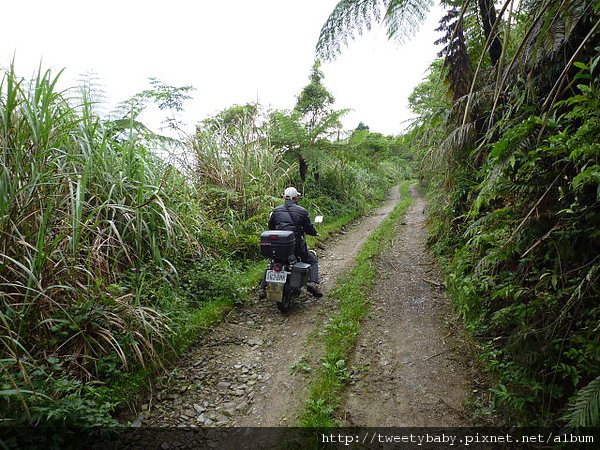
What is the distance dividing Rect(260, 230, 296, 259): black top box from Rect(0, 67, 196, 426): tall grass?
1.35 metres

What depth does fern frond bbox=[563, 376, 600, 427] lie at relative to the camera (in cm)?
157

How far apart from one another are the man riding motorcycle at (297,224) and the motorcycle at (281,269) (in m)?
0.32

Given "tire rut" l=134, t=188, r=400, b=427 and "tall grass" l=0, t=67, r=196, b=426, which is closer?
"tall grass" l=0, t=67, r=196, b=426

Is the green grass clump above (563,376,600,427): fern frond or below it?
below

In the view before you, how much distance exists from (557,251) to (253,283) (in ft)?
12.8

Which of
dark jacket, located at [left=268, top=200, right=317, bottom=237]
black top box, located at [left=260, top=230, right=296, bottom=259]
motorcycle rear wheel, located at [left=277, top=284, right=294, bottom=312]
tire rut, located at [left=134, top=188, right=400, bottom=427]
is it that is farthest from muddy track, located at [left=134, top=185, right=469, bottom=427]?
dark jacket, located at [left=268, top=200, right=317, bottom=237]

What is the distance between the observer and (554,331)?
2064 millimetres

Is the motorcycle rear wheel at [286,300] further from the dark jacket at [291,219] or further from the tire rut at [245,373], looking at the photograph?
the dark jacket at [291,219]

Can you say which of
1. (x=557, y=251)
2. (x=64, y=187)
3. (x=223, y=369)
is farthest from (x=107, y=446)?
(x=557, y=251)

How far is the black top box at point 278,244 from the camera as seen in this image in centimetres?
416

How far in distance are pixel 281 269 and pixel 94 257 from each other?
7.18 ft

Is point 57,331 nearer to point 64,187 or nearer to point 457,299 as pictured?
point 64,187

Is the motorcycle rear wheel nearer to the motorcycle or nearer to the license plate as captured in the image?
the motorcycle

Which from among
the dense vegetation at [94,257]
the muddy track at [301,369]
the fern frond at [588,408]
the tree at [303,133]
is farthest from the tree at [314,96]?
the fern frond at [588,408]
